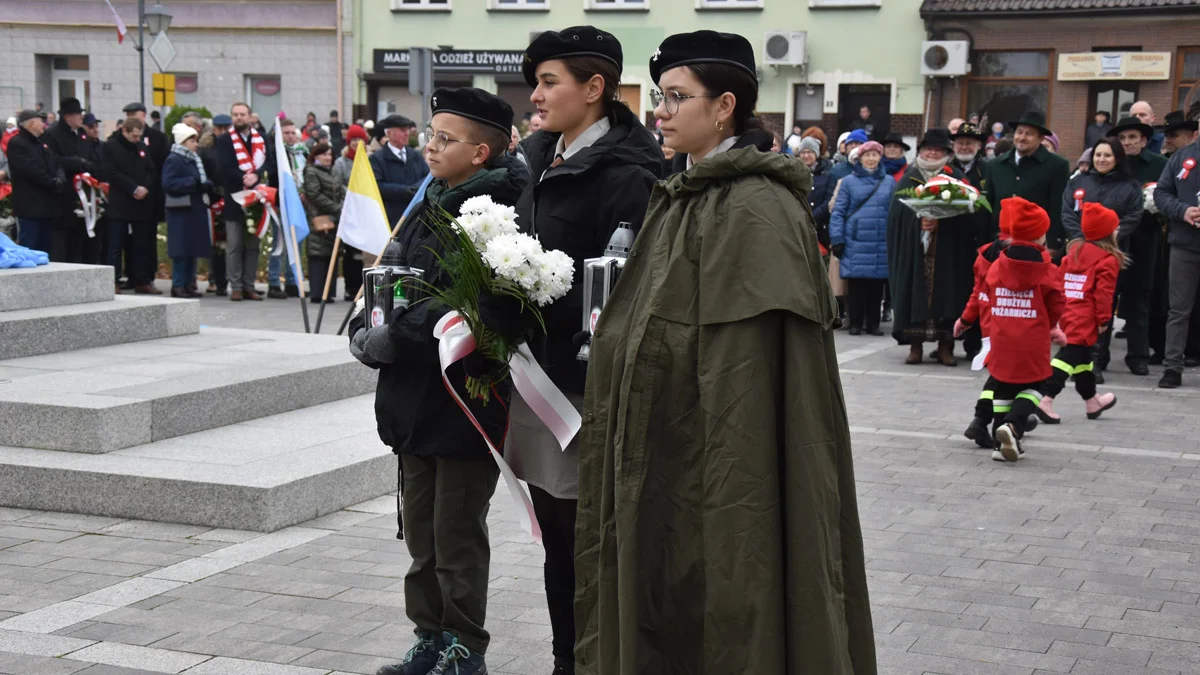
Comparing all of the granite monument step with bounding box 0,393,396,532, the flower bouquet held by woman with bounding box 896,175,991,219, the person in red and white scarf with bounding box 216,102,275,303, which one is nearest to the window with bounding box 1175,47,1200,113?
the flower bouquet held by woman with bounding box 896,175,991,219

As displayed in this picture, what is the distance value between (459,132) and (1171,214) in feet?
30.0

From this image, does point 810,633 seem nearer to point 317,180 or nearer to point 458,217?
point 458,217

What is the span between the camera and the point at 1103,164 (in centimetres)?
1230

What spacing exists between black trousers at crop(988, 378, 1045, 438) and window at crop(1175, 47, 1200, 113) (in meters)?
24.1

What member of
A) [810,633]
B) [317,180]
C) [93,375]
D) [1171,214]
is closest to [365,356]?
[810,633]

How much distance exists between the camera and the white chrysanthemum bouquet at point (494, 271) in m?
4.02

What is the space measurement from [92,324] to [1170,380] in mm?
8527

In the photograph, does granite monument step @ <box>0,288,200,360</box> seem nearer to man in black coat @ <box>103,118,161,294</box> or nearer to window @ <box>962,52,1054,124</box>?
man in black coat @ <box>103,118,161,294</box>

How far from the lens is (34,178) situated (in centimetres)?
1556

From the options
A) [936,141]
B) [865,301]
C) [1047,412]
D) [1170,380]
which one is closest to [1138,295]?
[1170,380]

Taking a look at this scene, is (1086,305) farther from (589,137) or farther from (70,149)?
(70,149)

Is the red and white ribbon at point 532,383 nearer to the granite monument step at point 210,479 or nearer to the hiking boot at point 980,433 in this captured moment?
the granite monument step at point 210,479

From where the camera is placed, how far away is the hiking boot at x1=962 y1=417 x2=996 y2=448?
8880mm

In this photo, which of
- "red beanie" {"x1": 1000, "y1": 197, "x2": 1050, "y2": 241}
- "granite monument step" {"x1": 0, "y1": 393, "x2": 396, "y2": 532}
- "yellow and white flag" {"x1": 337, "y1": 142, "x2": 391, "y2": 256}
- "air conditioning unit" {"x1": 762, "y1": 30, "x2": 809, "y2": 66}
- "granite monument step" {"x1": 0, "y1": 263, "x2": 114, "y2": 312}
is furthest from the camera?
"air conditioning unit" {"x1": 762, "y1": 30, "x2": 809, "y2": 66}
